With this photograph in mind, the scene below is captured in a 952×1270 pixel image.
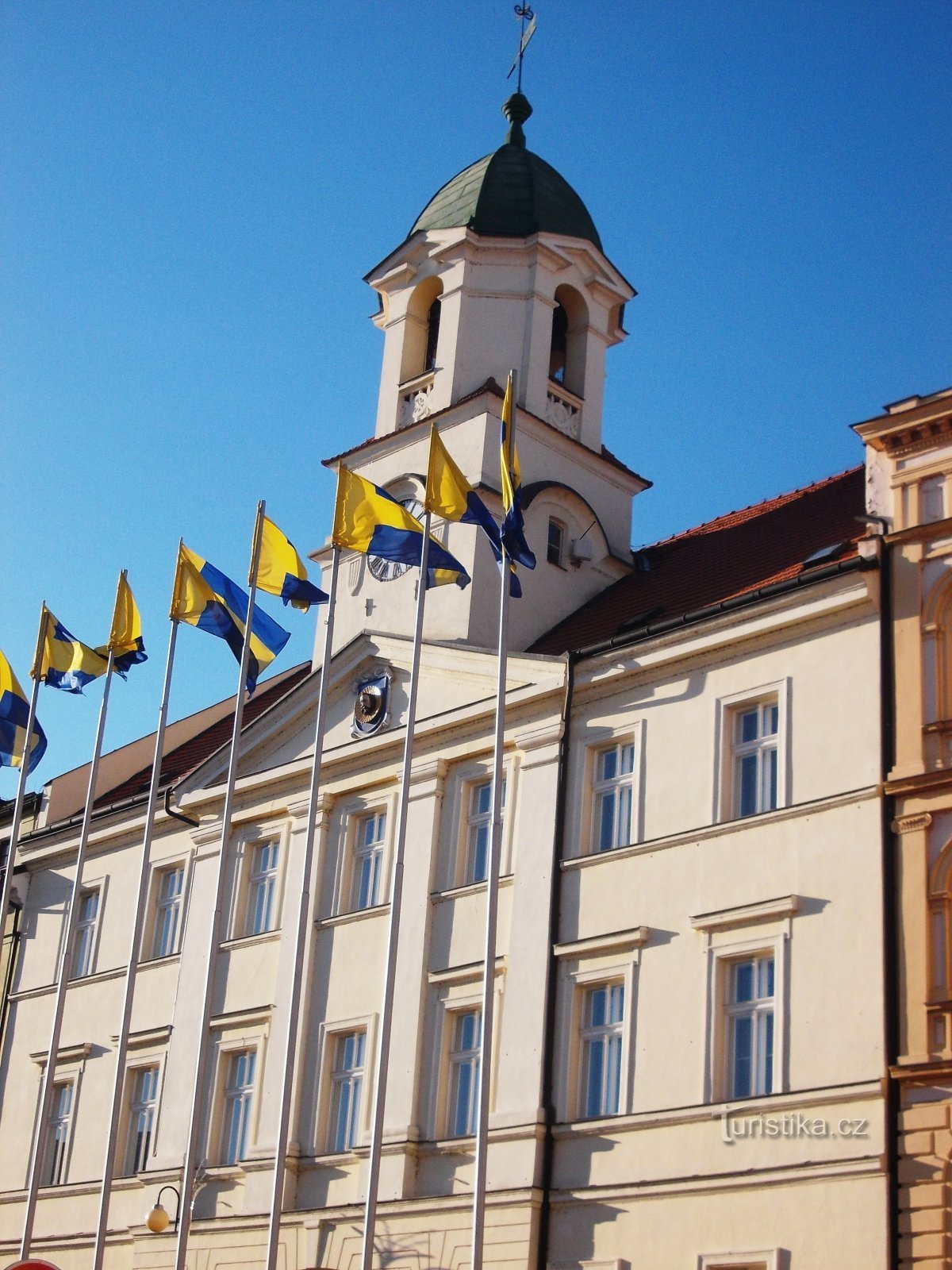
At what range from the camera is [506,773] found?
27.2 meters

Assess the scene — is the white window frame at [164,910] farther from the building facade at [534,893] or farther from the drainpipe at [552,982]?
the drainpipe at [552,982]

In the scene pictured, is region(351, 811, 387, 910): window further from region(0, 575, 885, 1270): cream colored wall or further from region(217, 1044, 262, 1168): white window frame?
region(217, 1044, 262, 1168): white window frame

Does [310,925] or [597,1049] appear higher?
[310,925]

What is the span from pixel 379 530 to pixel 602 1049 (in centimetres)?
785

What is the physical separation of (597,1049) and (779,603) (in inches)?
245

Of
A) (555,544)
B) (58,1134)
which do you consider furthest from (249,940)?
(555,544)

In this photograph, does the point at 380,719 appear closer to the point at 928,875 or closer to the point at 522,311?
the point at 522,311

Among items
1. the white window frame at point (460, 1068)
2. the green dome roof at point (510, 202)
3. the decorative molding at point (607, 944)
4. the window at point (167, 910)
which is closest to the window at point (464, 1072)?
the white window frame at point (460, 1068)

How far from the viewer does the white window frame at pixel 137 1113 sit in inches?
1173

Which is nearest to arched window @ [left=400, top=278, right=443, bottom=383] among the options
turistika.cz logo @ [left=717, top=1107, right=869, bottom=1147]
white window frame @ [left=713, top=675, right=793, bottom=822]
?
white window frame @ [left=713, top=675, right=793, bottom=822]

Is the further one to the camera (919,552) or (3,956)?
(3,956)

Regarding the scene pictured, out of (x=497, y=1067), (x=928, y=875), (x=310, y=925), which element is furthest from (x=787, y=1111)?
(x=310, y=925)

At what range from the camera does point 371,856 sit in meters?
28.5

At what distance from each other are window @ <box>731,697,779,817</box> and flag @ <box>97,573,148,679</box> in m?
10.5
